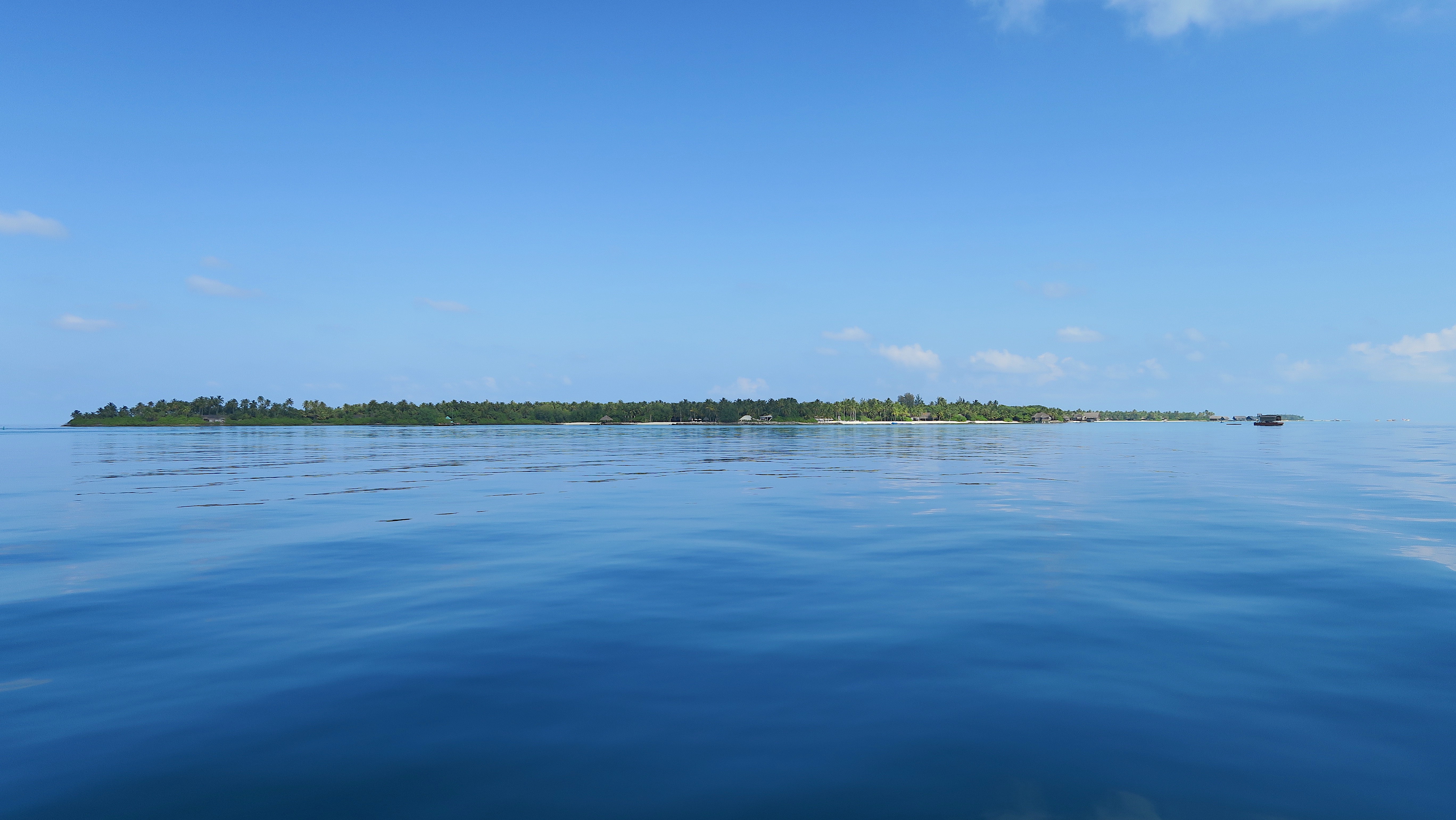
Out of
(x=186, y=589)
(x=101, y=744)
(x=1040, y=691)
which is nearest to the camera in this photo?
(x=101, y=744)

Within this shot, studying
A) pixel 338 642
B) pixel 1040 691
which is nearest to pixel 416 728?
pixel 338 642

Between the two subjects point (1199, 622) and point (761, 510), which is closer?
point (1199, 622)

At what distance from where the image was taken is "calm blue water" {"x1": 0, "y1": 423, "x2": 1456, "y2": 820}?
6676 mm

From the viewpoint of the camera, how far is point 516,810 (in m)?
6.30

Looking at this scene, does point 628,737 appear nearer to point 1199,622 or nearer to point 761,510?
point 1199,622

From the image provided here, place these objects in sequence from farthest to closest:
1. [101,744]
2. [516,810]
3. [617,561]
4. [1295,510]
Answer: [1295,510] → [617,561] → [101,744] → [516,810]

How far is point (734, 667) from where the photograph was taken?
9914 mm

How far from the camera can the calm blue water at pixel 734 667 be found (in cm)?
668

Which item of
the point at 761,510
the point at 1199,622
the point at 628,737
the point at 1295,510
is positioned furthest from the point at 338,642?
the point at 1295,510

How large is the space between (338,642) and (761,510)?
1863cm

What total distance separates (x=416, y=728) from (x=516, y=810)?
2.30 m

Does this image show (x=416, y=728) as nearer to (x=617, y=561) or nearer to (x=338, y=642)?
(x=338, y=642)

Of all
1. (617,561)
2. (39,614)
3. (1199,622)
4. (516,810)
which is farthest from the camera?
(617,561)

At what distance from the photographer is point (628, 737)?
7.71 m
